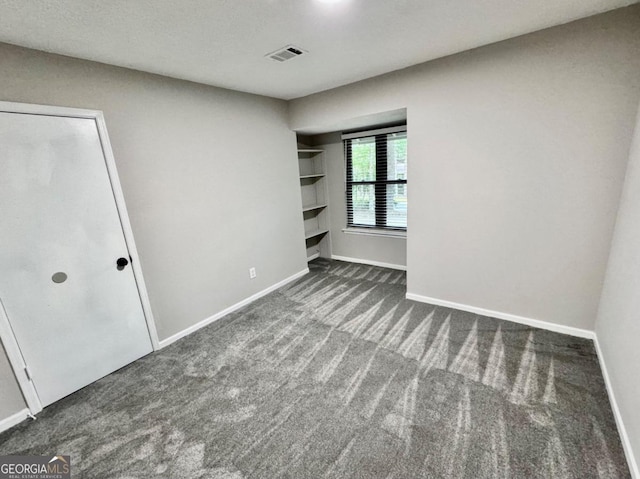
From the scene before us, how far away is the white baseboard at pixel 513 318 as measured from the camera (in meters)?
2.38

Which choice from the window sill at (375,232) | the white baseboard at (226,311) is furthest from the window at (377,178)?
the white baseboard at (226,311)

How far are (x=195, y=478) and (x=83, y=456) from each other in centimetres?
75

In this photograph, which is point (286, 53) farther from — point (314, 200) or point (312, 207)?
point (314, 200)

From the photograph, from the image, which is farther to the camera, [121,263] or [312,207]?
[312,207]

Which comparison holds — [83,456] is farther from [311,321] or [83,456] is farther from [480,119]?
[480,119]

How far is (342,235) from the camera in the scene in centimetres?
477

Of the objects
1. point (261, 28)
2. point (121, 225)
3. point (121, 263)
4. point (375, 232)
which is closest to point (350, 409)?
point (121, 263)

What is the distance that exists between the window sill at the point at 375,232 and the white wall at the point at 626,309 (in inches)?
86.8

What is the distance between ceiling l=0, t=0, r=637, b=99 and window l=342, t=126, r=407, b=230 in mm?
1541

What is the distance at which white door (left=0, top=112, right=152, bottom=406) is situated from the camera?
1.81 metres

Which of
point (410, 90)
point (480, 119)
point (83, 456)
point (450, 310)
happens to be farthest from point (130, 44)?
point (450, 310)

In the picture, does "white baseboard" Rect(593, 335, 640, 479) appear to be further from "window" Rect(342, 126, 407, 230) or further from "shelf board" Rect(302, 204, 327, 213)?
"shelf board" Rect(302, 204, 327, 213)

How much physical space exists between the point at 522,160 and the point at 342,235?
9.28 feet

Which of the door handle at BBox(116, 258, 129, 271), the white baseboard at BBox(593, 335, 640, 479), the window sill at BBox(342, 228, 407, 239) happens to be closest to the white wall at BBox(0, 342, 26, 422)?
the door handle at BBox(116, 258, 129, 271)
